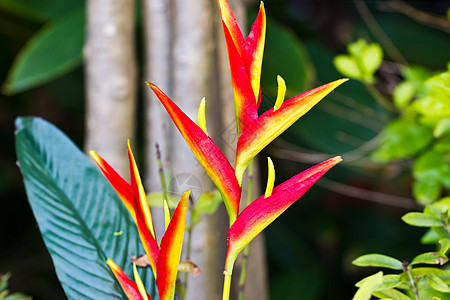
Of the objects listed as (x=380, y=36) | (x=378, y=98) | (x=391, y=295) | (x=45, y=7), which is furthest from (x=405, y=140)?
(x=45, y=7)

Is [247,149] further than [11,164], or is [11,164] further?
[11,164]

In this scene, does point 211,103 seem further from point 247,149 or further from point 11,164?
point 11,164

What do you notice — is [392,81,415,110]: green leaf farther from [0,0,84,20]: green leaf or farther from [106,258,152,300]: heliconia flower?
[0,0,84,20]: green leaf

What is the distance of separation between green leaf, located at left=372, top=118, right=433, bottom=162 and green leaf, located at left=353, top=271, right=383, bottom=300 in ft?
1.42

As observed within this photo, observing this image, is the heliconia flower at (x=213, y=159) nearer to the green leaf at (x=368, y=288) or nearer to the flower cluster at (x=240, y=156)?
the flower cluster at (x=240, y=156)

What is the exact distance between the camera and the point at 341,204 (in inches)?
70.1

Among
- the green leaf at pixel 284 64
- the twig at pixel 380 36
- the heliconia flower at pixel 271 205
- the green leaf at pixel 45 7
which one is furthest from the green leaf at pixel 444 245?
the green leaf at pixel 45 7

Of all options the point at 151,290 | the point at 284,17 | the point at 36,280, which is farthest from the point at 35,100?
the point at 151,290

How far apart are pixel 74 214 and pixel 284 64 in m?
0.73

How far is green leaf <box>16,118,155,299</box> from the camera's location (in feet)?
1.72

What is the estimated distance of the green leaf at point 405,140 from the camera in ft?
2.56

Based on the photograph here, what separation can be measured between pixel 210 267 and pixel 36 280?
1102 mm

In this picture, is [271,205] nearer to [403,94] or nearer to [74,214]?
[74,214]

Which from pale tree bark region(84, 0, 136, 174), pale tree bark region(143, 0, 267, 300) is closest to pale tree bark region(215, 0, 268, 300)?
pale tree bark region(143, 0, 267, 300)
